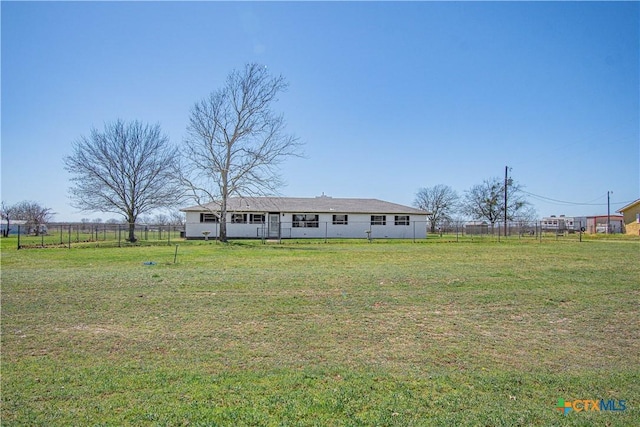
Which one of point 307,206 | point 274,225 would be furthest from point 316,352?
point 307,206

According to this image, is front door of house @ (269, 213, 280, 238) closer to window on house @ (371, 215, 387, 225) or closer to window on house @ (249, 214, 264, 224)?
window on house @ (249, 214, 264, 224)

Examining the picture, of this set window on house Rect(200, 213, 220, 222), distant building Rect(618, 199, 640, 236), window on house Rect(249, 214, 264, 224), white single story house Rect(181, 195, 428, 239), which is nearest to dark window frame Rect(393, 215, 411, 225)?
white single story house Rect(181, 195, 428, 239)

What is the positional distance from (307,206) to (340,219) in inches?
130

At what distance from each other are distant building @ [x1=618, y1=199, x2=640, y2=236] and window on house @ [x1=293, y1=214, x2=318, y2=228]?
3178 centimetres

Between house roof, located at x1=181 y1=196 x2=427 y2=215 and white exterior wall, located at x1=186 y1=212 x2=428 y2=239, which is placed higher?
house roof, located at x1=181 y1=196 x2=427 y2=215

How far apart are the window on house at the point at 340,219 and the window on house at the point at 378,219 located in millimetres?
2408

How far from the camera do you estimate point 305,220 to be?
1334 inches

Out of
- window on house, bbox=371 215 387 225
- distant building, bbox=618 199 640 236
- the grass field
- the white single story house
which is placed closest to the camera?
the grass field

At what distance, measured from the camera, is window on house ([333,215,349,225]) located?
34.3 meters

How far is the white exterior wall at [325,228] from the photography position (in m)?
32.3

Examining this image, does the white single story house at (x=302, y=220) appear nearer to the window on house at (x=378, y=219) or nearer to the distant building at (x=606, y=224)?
the window on house at (x=378, y=219)

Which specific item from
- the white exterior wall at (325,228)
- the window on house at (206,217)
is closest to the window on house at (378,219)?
the white exterior wall at (325,228)

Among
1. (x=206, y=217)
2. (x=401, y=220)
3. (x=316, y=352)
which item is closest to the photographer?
(x=316, y=352)

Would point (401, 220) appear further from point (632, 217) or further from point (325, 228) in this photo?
point (632, 217)
